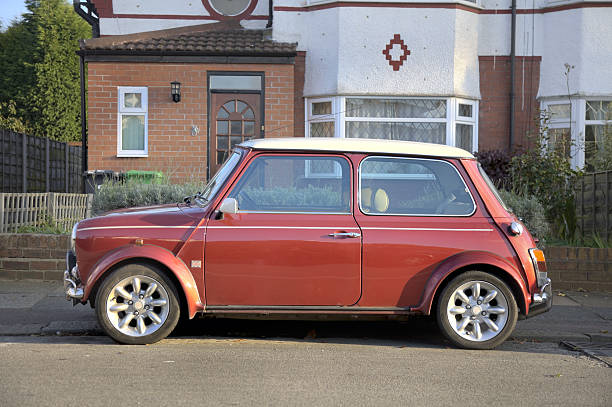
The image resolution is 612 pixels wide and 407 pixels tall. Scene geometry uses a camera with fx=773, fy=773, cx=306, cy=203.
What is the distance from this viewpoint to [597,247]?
31.8 feet

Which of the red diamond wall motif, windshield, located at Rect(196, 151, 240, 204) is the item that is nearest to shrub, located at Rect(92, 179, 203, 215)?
windshield, located at Rect(196, 151, 240, 204)

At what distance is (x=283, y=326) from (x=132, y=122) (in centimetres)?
977

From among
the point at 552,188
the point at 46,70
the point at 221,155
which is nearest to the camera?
the point at 552,188

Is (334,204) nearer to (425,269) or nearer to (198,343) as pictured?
(425,269)

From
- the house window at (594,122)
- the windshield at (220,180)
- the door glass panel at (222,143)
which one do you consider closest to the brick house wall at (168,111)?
the door glass panel at (222,143)

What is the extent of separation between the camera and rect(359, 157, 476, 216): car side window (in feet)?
21.3

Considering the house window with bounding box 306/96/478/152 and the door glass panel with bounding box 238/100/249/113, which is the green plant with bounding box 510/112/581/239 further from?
the door glass panel with bounding box 238/100/249/113

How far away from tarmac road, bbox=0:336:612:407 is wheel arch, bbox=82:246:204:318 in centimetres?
41

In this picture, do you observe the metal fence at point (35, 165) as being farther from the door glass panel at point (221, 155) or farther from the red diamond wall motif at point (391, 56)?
the red diamond wall motif at point (391, 56)

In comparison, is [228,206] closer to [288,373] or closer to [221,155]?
[288,373]

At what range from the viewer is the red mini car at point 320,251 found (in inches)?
245

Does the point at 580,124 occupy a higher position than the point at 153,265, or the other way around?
the point at 580,124

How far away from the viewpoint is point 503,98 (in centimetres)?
1645

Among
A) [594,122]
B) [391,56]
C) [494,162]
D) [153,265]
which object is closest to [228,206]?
[153,265]
